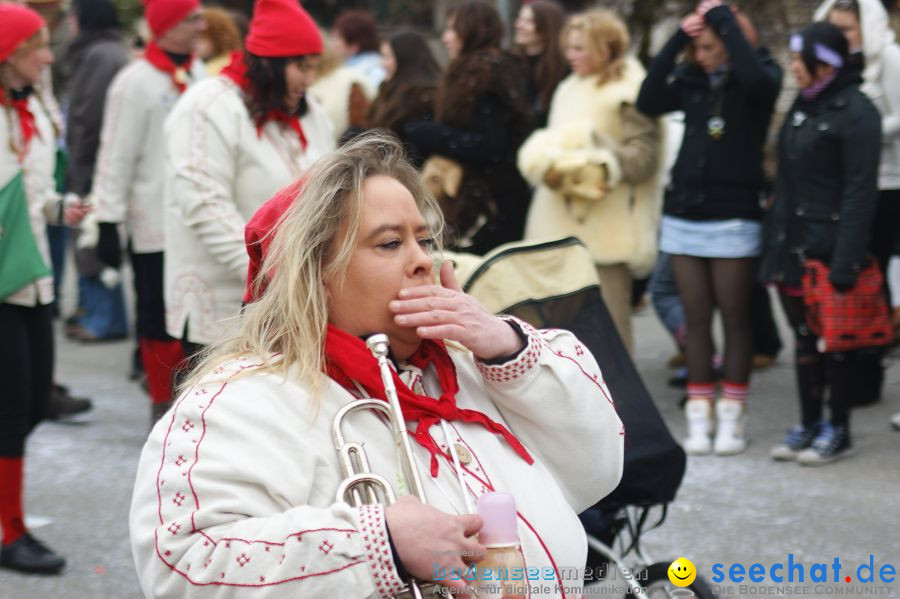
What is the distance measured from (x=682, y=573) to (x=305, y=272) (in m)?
1.39

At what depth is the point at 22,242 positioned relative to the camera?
4.38m

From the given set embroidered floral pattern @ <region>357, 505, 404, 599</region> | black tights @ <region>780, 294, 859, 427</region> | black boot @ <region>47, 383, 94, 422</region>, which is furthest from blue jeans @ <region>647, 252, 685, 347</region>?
embroidered floral pattern @ <region>357, 505, 404, 599</region>

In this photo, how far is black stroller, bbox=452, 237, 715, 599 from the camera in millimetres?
3195

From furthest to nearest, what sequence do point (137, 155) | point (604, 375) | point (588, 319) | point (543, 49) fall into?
point (543, 49), point (137, 155), point (588, 319), point (604, 375)

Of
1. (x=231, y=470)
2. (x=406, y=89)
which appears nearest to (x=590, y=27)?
(x=406, y=89)

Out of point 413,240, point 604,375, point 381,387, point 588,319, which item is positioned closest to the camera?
point 381,387

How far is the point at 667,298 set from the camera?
22.6 ft

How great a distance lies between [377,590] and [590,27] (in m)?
4.36

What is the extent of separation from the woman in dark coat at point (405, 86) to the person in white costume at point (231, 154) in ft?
4.77

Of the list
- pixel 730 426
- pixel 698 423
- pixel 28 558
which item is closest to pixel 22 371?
pixel 28 558

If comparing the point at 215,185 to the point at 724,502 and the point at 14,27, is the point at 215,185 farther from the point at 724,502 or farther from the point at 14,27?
the point at 724,502

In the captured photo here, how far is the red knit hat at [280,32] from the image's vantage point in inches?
175

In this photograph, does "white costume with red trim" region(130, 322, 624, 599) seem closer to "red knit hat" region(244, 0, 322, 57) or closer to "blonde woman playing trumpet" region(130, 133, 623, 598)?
"blonde woman playing trumpet" region(130, 133, 623, 598)

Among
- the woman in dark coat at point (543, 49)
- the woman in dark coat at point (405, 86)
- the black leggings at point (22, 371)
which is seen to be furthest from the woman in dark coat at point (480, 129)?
the black leggings at point (22, 371)
